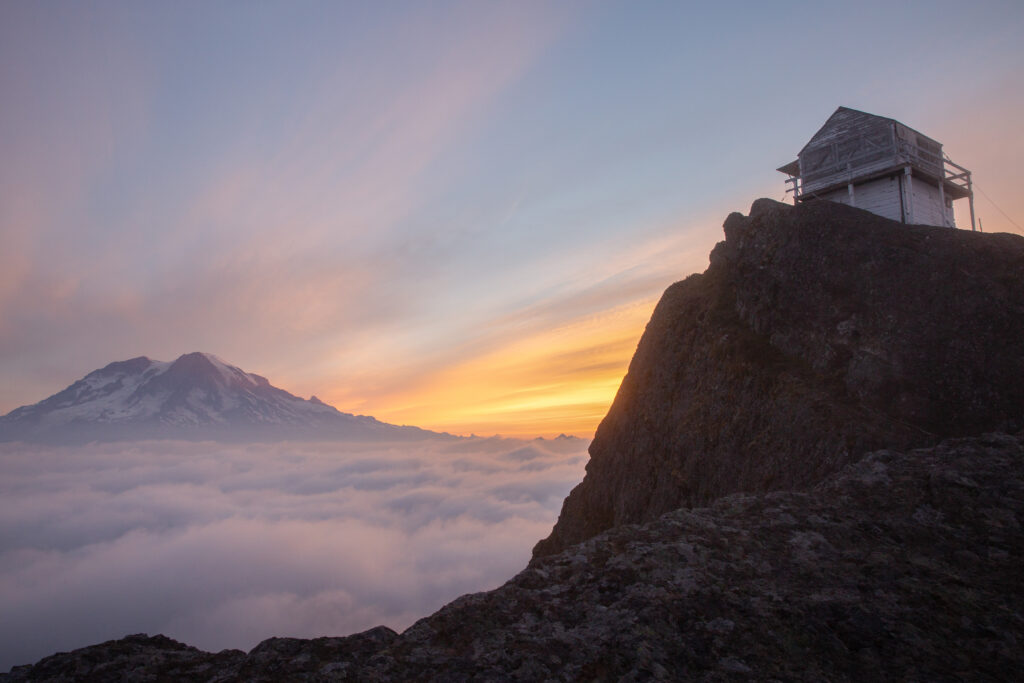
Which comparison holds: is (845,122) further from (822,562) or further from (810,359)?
(822,562)

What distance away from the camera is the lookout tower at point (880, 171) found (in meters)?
36.0

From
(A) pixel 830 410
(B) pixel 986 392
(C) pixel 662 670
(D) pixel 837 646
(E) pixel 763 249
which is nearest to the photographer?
(C) pixel 662 670

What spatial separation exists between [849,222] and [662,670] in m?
27.2

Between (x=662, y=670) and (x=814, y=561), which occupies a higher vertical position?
(x=814, y=561)

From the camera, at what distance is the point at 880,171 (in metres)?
36.3

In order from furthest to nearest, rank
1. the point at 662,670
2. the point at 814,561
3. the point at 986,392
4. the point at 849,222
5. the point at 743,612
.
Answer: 1. the point at 849,222
2. the point at 986,392
3. the point at 814,561
4. the point at 743,612
5. the point at 662,670

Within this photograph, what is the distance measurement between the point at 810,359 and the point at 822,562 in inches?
652

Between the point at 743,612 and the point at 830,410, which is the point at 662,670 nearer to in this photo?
the point at 743,612

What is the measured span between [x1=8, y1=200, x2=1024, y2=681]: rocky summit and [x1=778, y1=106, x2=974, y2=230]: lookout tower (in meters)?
17.7

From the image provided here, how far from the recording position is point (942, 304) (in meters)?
19.8

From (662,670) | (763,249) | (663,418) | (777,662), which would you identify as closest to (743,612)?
(777,662)

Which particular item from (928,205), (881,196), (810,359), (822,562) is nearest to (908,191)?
(881,196)

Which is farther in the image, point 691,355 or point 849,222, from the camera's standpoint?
point 691,355

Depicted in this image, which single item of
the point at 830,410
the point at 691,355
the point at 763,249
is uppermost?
the point at 763,249
